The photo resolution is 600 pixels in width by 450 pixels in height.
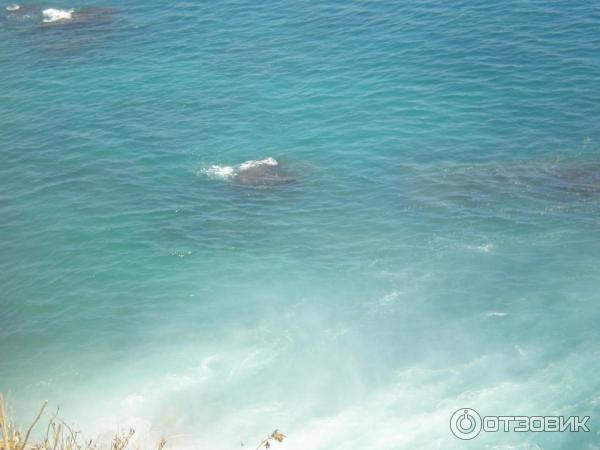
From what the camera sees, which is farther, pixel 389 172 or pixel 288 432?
pixel 389 172

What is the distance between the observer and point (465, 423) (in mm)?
39562

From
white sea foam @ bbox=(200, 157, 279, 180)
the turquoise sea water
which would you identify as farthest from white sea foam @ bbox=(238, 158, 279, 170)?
the turquoise sea water

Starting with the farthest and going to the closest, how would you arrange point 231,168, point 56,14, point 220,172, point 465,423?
point 56,14 → point 231,168 → point 220,172 → point 465,423

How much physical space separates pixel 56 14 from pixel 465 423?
76319 mm

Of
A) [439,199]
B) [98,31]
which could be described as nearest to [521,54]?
[439,199]

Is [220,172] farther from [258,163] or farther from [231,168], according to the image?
[258,163]

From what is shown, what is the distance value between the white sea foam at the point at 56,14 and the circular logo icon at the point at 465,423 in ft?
241

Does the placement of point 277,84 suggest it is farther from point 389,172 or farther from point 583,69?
point 583,69

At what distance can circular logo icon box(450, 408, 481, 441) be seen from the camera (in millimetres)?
39125

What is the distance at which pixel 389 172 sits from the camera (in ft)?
198

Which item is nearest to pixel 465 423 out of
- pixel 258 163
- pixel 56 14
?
pixel 258 163

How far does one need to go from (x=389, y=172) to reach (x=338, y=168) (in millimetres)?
4236

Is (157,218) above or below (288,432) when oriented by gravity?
above

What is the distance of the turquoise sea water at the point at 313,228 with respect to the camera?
140 ft
